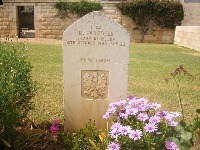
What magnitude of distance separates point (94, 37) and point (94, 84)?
1.81 feet

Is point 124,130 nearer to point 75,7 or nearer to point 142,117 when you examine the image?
point 142,117

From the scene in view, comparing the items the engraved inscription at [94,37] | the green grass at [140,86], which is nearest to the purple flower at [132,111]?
the engraved inscription at [94,37]

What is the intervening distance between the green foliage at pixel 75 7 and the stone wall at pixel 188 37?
500 centimetres

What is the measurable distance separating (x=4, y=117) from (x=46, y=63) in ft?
22.3

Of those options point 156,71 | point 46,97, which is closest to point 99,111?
point 46,97

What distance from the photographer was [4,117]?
281 centimetres

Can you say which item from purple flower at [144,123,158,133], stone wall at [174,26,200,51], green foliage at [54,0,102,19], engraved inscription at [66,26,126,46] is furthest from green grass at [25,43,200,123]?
green foliage at [54,0,102,19]

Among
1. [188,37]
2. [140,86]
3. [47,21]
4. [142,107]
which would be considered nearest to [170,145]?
[142,107]

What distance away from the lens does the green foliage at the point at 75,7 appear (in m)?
19.0

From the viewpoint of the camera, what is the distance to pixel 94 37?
360 centimetres

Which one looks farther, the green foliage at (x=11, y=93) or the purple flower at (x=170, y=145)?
the green foliage at (x=11, y=93)

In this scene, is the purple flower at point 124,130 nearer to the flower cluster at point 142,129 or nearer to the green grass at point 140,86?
the flower cluster at point 142,129

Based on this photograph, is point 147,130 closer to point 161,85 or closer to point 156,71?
point 161,85

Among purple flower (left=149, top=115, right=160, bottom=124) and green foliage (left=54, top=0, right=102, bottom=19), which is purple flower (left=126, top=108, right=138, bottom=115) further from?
green foliage (left=54, top=0, right=102, bottom=19)
